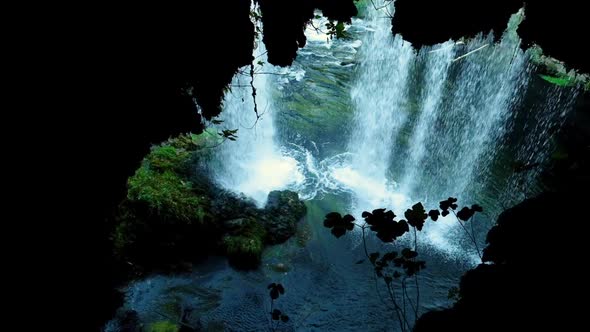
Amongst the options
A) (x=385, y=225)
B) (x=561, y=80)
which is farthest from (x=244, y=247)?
(x=561, y=80)

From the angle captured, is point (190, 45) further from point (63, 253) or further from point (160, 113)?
point (63, 253)

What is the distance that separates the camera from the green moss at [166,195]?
21.6 ft

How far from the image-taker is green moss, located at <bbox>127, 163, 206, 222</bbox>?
260 inches

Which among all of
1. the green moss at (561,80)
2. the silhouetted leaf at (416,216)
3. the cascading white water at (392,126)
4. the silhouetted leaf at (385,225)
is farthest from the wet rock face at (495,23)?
the green moss at (561,80)

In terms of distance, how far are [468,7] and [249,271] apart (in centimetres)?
561

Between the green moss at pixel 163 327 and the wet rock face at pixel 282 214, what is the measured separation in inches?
108

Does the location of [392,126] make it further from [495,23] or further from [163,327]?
[163,327]

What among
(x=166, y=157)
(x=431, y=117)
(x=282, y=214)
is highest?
(x=431, y=117)

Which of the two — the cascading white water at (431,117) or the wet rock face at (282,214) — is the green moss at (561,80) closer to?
the cascading white water at (431,117)

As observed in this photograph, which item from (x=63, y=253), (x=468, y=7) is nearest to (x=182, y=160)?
(x=63, y=253)

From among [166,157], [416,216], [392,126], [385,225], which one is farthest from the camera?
[392,126]

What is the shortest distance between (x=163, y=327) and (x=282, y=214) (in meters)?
3.72

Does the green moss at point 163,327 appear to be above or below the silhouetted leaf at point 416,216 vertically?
below

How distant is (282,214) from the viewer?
821 cm
